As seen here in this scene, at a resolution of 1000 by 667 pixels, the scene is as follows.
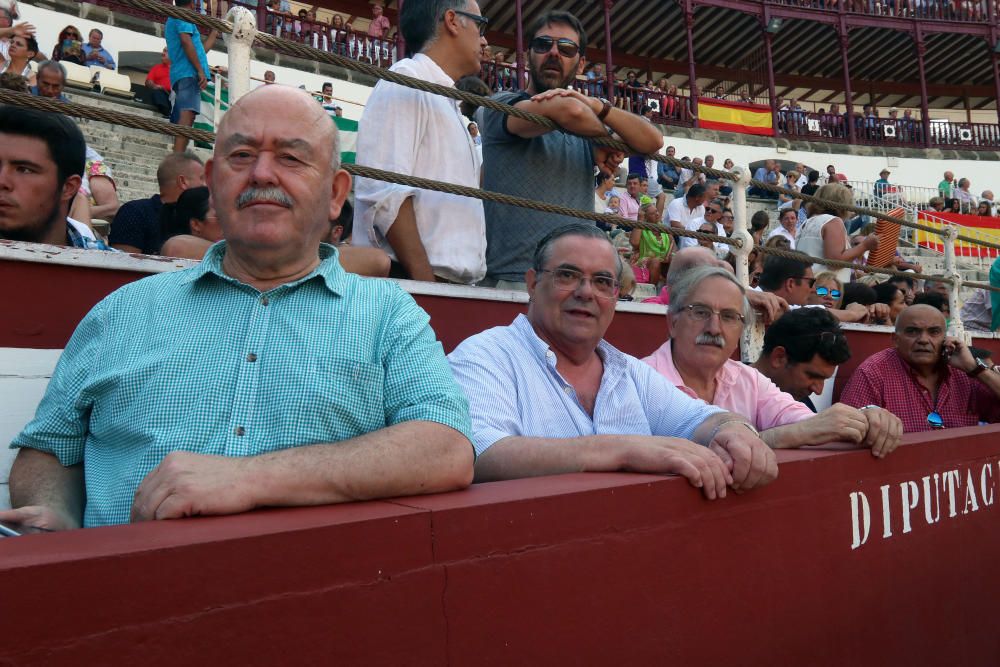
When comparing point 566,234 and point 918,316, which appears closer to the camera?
point 566,234

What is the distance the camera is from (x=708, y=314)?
2979mm

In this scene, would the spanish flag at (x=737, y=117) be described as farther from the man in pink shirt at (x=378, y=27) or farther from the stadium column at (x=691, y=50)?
the man in pink shirt at (x=378, y=27)

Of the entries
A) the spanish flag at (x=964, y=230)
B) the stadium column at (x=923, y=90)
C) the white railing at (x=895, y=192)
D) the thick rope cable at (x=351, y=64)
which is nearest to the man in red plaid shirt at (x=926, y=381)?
the thick rope cable at (x=351, y=64)

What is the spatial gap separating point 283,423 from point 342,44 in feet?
57.4

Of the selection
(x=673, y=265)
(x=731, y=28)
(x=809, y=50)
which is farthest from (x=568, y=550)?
(x=809, y=50)

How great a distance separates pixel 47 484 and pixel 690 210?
9.19 meters

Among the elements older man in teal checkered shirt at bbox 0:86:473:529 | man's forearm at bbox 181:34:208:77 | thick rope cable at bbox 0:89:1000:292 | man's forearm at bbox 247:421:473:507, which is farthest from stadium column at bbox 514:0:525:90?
man's forearm at bbox 247:421:473:507

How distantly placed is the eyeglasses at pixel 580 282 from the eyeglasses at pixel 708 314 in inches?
24.1

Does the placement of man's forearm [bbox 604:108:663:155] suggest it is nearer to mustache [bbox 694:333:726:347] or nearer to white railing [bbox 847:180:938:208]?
mustache [bbox 694:333:726:347]

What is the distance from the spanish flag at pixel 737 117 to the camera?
22594 mm

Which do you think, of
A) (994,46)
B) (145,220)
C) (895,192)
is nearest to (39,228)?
(145,220)

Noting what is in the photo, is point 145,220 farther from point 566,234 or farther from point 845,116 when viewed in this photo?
point 845,116

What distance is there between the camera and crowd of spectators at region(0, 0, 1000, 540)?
1.59m

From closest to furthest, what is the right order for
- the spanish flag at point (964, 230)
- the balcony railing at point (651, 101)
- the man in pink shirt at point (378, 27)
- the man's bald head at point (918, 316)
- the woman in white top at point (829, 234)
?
the man's bald head at point (918, 316), the woman in white top at point (829, 234), the spanish flag at point (964, 230), the man in pink shirt at point (378, 27), the balcony railing at point (651, 101)
